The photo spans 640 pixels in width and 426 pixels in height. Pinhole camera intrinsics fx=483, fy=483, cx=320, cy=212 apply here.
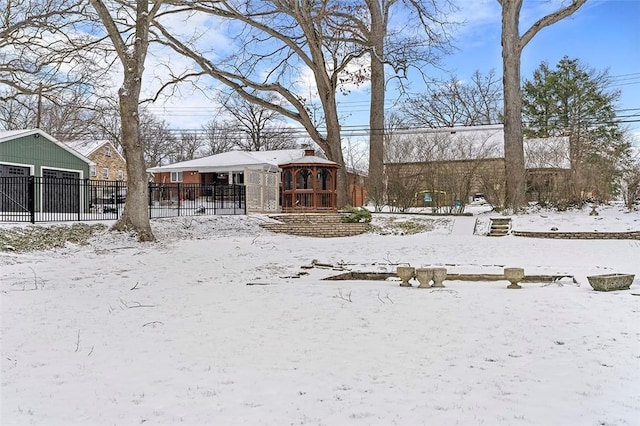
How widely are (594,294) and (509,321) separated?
218cm

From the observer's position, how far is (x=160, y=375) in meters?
3.63

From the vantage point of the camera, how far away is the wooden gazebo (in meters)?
19.5

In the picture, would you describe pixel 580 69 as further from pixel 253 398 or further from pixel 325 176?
pixel 253 398

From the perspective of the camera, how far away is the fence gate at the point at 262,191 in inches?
788

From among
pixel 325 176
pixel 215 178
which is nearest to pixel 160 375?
pixel 325 176

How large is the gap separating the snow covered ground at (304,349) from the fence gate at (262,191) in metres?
11.0

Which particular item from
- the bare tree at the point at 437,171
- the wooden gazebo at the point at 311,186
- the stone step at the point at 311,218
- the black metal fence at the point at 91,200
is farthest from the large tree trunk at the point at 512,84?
the black metal fence at the point at 91,200

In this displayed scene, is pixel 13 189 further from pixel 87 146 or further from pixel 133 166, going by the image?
pixel 87 146

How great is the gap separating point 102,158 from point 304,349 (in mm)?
29162

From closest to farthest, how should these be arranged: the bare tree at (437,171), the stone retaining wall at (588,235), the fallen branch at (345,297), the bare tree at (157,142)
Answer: the fallen branch at (345,297) < the stone retaining wall at (588,235) < the bare tree at (437,171) < the bare tree at (157,142)

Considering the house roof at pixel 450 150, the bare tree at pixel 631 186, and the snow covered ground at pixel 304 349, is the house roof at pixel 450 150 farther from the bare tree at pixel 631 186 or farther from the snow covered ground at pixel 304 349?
the snow covered ground at pixel 304 349

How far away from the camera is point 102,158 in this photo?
29828 millimetres

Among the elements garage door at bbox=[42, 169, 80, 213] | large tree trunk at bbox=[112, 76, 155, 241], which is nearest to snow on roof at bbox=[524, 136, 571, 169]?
large tree trunk at bbox=[112, 76, 155, 241]

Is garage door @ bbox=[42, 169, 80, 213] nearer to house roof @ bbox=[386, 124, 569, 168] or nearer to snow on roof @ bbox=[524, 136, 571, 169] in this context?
house roof @ bbox=[386, 124, 569, 168]
